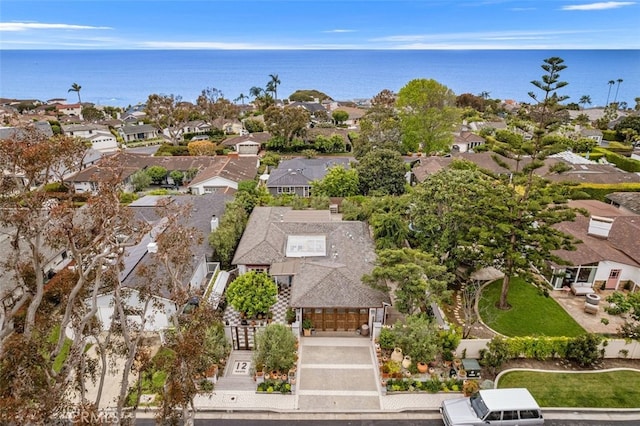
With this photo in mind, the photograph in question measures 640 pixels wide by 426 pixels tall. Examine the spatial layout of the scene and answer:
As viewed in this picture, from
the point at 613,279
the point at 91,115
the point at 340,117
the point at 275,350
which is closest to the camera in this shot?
the point at 275,350

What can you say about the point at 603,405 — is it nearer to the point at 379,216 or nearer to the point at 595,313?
the point at 595,313

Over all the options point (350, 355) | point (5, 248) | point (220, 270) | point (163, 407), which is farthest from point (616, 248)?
point (5, 248)

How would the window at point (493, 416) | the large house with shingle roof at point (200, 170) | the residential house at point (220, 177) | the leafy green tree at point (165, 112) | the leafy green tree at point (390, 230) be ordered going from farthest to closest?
the leafy green tree at point (165, 112)
the large house with shingle roof at point (200, 170)
the residential house at point (220, 177)
the leafy green tree at point (390, 230)
the window at point (493, 416)

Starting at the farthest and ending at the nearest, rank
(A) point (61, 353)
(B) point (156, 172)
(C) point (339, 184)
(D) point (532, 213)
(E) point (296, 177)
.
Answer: (B) point (156, 172)
(E) point (296, 177)
(C) point (339, 184)
(D) point (532, 213)
(A) point (61, 353)

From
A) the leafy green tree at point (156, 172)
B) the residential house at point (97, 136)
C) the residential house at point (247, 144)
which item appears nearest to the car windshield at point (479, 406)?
the leafy green tree at point (156, 172)

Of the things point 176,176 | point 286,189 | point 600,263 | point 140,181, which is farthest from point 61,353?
point 176,176

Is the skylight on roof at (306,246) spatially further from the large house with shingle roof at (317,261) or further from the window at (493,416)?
the window at (493,416)

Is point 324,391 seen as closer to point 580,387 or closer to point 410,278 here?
point 410,278
